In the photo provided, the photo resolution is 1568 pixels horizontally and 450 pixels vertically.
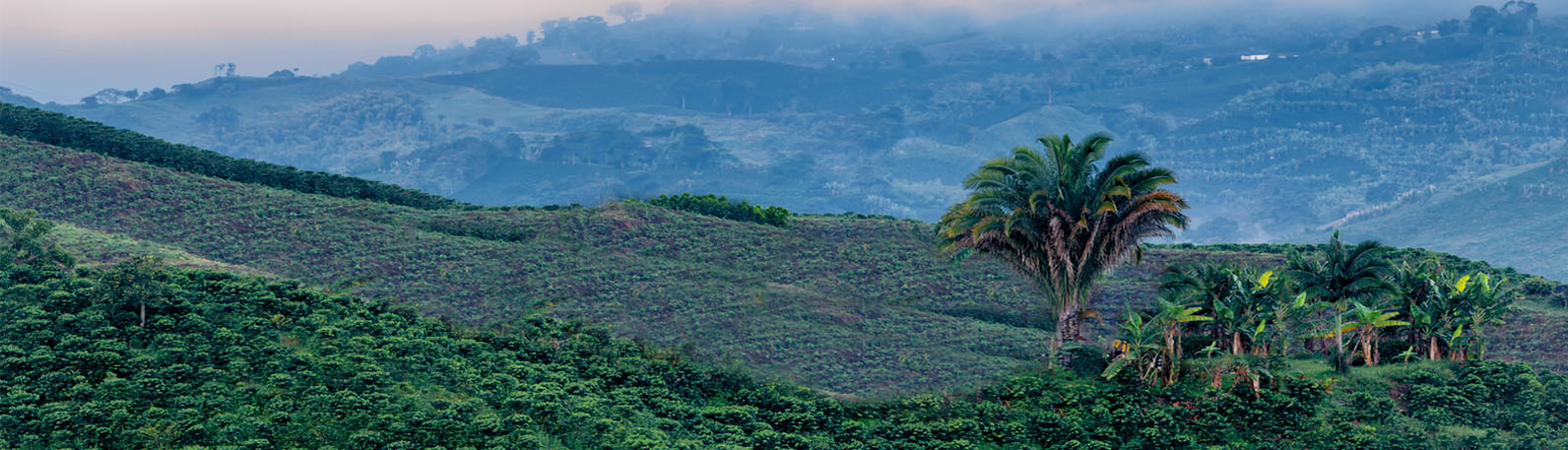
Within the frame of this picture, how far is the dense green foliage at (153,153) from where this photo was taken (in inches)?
2211

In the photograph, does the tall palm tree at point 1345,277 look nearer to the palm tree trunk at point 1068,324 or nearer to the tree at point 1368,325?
the tree at point 1368,325

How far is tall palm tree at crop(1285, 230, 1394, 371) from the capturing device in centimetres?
3844

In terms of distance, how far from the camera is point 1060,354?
3766cm

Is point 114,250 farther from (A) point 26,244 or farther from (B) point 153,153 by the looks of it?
(B) point 153,153

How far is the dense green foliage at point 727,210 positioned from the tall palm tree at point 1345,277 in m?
22.4

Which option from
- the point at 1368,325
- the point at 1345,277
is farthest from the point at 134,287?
the point at 1345,277

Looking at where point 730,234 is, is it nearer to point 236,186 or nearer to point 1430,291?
point 236,186

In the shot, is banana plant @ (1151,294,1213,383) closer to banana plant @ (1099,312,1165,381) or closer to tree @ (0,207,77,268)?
banana plant @ (1099,312,1165,381)

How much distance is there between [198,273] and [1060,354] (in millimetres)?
25545

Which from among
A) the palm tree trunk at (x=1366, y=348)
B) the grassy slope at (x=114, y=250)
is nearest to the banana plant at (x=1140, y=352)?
the palm tree trunk at (x=1366, y=348)

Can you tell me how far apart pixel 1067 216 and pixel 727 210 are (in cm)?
2260

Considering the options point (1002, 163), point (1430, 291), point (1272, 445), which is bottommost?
point (1272, 445)

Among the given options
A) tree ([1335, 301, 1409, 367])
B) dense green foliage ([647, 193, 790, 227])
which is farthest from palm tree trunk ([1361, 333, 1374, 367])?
dense green foliage ([647, 193, 790, 227])

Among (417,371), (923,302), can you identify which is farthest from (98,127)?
(923,302)
